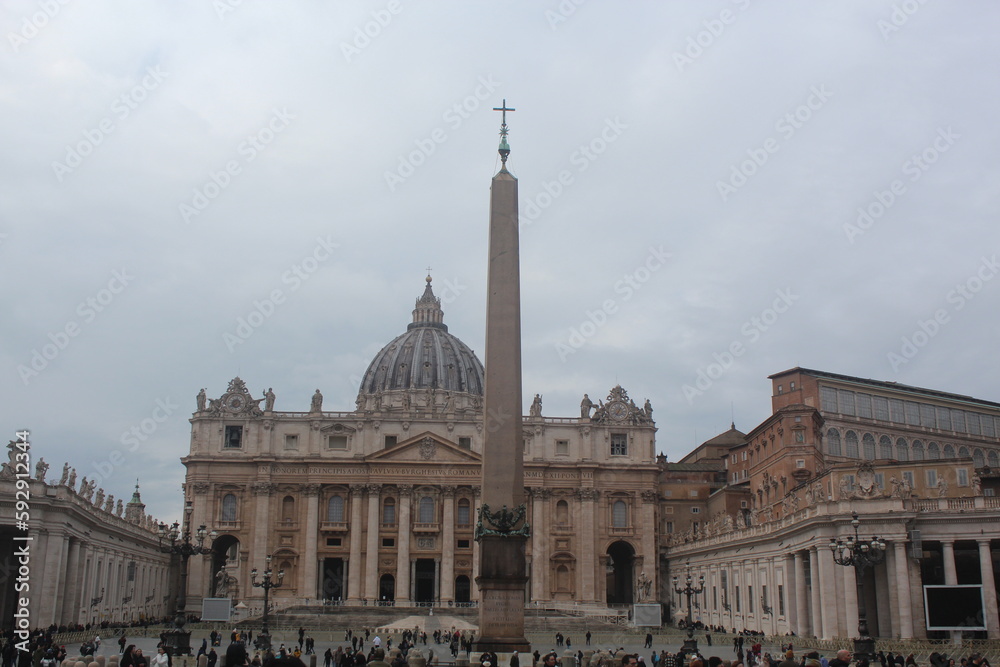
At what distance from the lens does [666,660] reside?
23.1 metres

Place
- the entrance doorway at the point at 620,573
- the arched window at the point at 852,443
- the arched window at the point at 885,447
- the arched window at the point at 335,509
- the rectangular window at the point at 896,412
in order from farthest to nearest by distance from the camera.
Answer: the entrance doorway at the point at 620,573 → the arched window at the point at 335,509 → the rectangular window at the point at 896,412 → the arched window at the point at 885,447 → the arched window at the point at 852,443

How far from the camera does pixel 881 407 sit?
226 feet

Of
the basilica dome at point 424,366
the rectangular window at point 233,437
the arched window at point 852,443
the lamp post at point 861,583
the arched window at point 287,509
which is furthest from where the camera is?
the basilica dome at point 424,366

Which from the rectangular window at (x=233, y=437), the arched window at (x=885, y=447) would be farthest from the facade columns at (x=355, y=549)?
the arched window at (x=885, y=447)

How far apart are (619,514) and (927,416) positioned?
23957mm

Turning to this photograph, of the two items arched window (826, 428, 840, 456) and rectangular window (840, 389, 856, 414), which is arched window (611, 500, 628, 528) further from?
rectangular window (840, 389, 856, 414)

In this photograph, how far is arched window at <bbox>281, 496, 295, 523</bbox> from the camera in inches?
3007

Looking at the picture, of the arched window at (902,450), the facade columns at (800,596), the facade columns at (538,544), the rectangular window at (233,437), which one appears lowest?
the facade columns at (800,596)

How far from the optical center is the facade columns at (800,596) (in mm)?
44750

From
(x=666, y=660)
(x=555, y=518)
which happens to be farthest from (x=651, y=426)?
(x=666, y=660)

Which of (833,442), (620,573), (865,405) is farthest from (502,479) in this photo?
(620,573)

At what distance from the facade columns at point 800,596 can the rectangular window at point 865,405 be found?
24.5m

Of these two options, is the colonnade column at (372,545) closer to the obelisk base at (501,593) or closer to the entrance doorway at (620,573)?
the entrance doorway at (620,573)

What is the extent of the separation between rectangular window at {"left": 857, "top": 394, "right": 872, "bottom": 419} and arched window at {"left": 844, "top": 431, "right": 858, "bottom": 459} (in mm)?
1523
